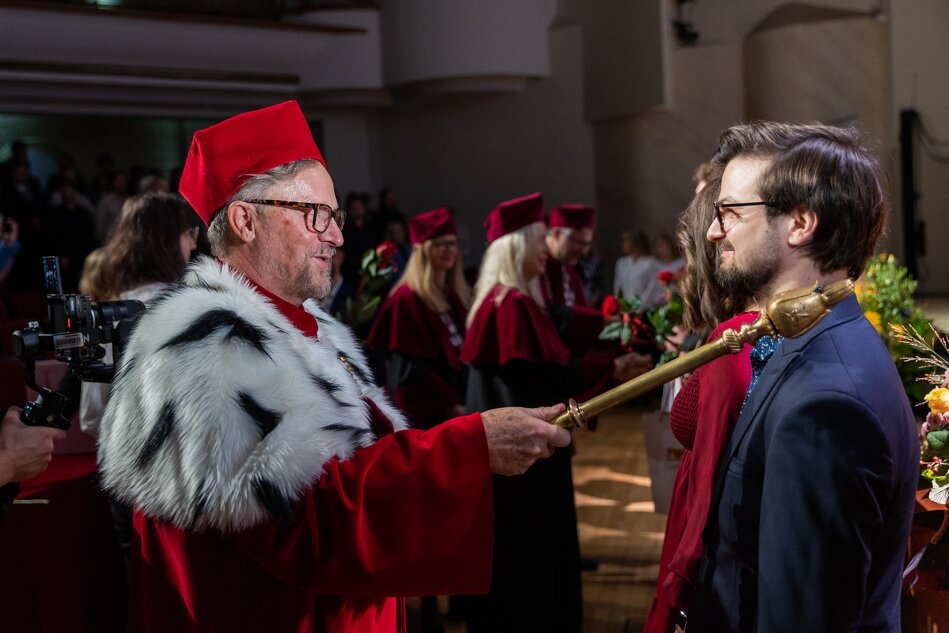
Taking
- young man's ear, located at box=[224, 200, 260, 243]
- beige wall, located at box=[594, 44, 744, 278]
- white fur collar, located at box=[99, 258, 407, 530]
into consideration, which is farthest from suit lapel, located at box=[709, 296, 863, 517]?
beige wall, located at box=[594, 44, 744, 278]

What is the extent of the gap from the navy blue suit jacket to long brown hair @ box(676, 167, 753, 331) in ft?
1.86

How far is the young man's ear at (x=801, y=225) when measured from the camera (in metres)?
1.52

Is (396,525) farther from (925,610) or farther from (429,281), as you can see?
(429,281)

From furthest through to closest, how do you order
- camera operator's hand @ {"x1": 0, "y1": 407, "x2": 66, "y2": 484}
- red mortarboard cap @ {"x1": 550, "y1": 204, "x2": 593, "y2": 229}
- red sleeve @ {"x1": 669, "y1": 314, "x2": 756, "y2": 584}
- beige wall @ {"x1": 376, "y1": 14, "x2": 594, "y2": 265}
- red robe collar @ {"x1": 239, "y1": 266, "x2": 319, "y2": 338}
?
1. beige wall @ {"x1": 376, "y1": 14, "x2": 594, "y2": 265}
2. red mortarboard cap @ {"x1": 550, "y1": 204, "x2": 593, "y2": 229}
3. camera operator's hand @ {"x1": 0, "y1": 407, "x2": 66, "y2": 484}
4. red robe collar @ {"x1": 239, "y1": 266, "x2": 319, "y2": 338}
5. red sleeve @ {"x1": 669, "y1": 314, "x2": 756, "y2": 584}

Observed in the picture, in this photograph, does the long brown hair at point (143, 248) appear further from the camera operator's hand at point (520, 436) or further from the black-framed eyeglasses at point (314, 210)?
the camera operator's hand at point (520, 436)

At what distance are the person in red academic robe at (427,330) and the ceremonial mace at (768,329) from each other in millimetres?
3168

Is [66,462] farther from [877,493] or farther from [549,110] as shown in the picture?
[549,110]

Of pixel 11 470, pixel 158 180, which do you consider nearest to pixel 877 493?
pixel 11 470

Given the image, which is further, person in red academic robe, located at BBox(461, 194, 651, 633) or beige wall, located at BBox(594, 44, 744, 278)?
beige wall, located at BBox(594, 44, 744, 278)

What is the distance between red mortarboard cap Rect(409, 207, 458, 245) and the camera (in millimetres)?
5004

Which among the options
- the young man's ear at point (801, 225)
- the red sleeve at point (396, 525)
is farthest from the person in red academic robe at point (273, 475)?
the young man's ear at point (801, 225)

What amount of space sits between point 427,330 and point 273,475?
3.23 m

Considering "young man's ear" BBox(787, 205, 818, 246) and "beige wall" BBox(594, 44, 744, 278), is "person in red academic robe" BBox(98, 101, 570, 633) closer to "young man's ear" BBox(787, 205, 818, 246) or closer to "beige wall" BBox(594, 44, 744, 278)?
"young man's ear" BBox(787, 205, 818, 246)

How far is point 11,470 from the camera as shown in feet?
6.55
